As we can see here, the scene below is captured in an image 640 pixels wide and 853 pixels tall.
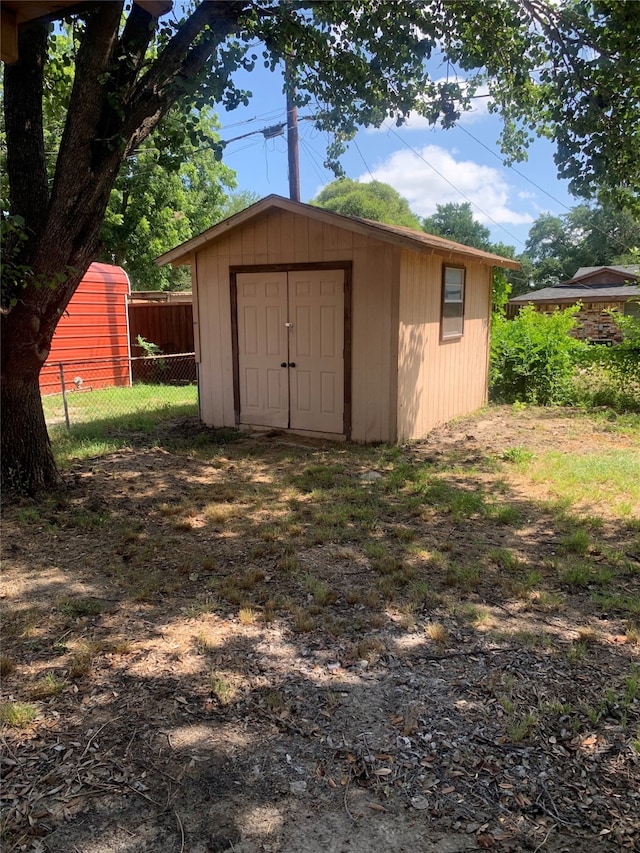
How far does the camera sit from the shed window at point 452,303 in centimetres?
921

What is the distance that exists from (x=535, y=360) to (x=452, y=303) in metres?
3.23

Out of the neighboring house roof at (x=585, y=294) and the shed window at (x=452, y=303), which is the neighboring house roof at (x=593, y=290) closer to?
the neighboring house roof at (x=585, y=294)

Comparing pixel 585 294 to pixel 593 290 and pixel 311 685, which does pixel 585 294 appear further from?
pixel 311 685

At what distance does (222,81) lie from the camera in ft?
16.9

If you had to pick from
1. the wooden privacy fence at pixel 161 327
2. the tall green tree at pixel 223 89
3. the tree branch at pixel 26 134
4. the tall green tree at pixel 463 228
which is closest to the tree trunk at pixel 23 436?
the tall green tree at pixel 223 89

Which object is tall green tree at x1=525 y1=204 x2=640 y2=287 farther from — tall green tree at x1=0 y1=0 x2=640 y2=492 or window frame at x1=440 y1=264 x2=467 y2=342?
tall green tree at x1=0 y1=0 x2=640 y2=492

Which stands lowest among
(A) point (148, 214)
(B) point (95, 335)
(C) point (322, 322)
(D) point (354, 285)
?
(B) point (95, 335)

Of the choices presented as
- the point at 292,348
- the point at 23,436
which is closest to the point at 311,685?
the point at 23,436

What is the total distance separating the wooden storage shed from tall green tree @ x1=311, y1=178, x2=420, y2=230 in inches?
1471

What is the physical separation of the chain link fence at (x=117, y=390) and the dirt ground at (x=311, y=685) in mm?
5214

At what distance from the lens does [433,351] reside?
29.4ft

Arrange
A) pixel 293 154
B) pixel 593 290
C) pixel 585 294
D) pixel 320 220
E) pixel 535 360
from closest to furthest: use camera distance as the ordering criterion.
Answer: pixel 320 220, pixel 535 360, pixel 293 154, pixel 585 294, pixel 593 290

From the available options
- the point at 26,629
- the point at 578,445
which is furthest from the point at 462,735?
the point at 578,445

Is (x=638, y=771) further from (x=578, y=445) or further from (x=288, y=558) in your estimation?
(x=578, y=445)
